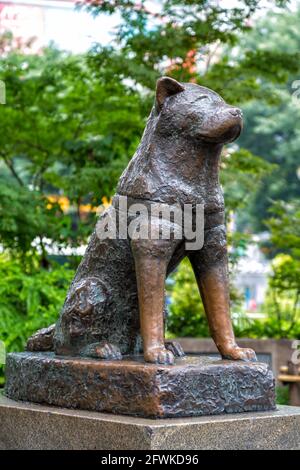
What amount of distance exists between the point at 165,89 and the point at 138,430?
1848 millimetres

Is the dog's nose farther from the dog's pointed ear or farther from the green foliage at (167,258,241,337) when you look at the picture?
the green foliage at (167,258,241,337)

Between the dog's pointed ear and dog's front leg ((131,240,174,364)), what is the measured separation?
801 millimetres

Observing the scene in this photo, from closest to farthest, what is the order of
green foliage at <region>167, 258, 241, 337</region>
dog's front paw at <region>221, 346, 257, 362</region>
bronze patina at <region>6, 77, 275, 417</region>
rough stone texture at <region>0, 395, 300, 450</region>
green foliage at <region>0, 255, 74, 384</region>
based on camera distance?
rough stone texture at <region>0, 395, 300, 450</region> → bronze patina at <region>6, 77, 275, 417</region> → dog's front paw at <region>221, 346, 257, 362</region> → green foliage at <region>0, 255, 74, 384</region> → green foliage at <region>167, 258, 241, 337</region>

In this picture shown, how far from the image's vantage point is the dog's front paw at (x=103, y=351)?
14.9ft

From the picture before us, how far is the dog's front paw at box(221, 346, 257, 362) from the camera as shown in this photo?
4.61 metres

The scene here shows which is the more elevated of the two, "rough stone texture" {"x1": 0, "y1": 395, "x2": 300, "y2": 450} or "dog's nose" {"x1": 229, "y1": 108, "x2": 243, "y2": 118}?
"dog's nose" {"x1": 229, "y1": 108, "x2": 243, "y2": 118}

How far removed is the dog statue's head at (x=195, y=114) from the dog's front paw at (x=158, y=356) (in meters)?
1.15

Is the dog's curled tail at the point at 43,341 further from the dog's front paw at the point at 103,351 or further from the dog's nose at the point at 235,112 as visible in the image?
the dog's nose at the point at 235,112

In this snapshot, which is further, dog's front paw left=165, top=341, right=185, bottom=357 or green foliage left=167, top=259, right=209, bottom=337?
green foliage left=167, top=259, right=209, bottom=337

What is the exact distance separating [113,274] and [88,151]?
591cm

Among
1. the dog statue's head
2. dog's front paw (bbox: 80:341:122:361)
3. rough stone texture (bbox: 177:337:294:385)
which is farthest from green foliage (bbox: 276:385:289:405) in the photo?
the dog statue's head

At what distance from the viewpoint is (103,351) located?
14.9 ft

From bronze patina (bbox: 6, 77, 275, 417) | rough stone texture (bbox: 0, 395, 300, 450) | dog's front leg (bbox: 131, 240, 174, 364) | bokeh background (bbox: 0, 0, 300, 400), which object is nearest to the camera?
rough stone texture (bbox: 0, 395, 300, 450)
